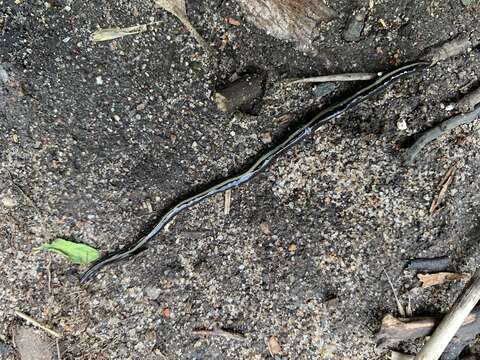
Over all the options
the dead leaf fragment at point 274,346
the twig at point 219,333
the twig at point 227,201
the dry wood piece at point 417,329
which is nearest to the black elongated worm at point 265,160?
the twig at point 227,201

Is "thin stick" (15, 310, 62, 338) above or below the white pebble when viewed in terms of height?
below

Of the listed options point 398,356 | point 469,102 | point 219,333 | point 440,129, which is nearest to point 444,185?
point 440,129

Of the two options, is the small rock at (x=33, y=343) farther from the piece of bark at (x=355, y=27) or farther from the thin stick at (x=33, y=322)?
the piece of bark at (x=355, y=27)

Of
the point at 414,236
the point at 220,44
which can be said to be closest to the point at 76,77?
the point at 220,44

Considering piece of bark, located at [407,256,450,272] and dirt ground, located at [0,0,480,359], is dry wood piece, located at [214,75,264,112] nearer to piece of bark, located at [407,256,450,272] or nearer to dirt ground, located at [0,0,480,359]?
dirt ground, located at [0,0,480,359]

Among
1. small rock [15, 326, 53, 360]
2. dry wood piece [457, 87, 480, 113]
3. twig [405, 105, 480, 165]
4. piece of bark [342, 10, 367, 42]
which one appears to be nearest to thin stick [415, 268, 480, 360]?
twig [405, 105, 480, 165]

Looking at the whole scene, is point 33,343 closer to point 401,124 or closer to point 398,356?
point 398,356

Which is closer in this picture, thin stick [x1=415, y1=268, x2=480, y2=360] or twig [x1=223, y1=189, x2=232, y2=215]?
thin stick [x1=415, y1=268, x2=480, y2=360]
